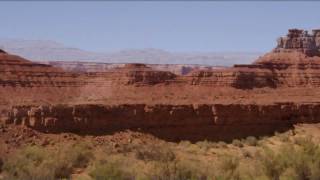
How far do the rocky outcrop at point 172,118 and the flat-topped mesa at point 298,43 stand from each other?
80.3ft

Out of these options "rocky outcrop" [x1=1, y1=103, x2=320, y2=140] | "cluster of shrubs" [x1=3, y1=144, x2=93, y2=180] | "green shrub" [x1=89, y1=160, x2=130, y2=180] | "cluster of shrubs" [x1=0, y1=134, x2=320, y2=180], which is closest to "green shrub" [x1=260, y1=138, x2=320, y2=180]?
"cluster of shrubs" [x1=0, y1=134, x2=320, y2=180]

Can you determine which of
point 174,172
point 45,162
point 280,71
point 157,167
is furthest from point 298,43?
point 45,162

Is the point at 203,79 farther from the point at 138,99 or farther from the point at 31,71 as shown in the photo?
the point at 31,71

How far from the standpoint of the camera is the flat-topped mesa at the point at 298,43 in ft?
255

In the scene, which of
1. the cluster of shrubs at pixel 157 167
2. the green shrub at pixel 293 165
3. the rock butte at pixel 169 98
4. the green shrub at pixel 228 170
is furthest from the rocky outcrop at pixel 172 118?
the green shrub at pixel 293 165

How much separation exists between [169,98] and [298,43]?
28.1 metres

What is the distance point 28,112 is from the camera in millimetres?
40375

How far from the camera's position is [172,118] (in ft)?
152

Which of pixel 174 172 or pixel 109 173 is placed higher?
pixel 109 173

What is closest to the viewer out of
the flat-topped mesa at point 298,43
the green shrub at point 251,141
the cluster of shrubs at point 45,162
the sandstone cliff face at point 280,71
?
the cluster of shrubs at point 45,162

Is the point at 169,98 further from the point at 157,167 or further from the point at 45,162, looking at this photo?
the point at 157,167

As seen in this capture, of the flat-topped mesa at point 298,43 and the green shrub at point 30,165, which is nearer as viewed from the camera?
the green shrub at point 30,165

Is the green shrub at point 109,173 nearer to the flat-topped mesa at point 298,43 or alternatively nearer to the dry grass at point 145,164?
the dry grass at point 145,164

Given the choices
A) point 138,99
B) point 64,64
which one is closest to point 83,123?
point 138,99
